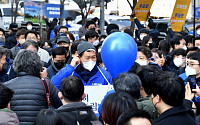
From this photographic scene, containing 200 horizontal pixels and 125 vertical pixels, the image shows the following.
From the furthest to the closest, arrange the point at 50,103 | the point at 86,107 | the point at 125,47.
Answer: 1. the point at 125,47
2. the point at 50,103
3. the point at 86,107

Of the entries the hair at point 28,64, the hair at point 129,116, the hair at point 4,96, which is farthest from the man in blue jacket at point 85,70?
the hair at point 129,116

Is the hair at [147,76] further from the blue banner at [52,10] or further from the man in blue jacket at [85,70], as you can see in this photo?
the blue banner at [52,10]

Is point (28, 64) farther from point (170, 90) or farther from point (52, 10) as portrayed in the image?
point (52, 10)

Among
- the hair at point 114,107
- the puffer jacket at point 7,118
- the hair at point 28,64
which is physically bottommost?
the puffer jacket at point 7,118

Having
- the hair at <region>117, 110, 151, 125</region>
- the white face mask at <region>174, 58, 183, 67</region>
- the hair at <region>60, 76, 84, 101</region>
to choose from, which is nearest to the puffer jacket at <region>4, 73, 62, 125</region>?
the hair at <region>60, 76, 84, 101</region>

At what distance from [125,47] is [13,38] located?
6297mm

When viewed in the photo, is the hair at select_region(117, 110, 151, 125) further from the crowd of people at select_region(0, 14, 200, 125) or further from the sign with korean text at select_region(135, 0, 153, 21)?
the sign with korean text at select_region(135, 0, 153, 21)

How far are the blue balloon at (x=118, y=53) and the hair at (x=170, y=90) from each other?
1.73 metres

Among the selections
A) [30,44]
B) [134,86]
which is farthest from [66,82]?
[30,44]

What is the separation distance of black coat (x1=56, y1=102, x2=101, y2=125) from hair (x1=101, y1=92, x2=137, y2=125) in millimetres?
414

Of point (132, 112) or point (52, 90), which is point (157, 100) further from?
point (52, 90)

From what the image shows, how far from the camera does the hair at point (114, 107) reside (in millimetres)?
3307

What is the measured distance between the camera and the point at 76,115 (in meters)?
3.71

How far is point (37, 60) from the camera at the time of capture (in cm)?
467
